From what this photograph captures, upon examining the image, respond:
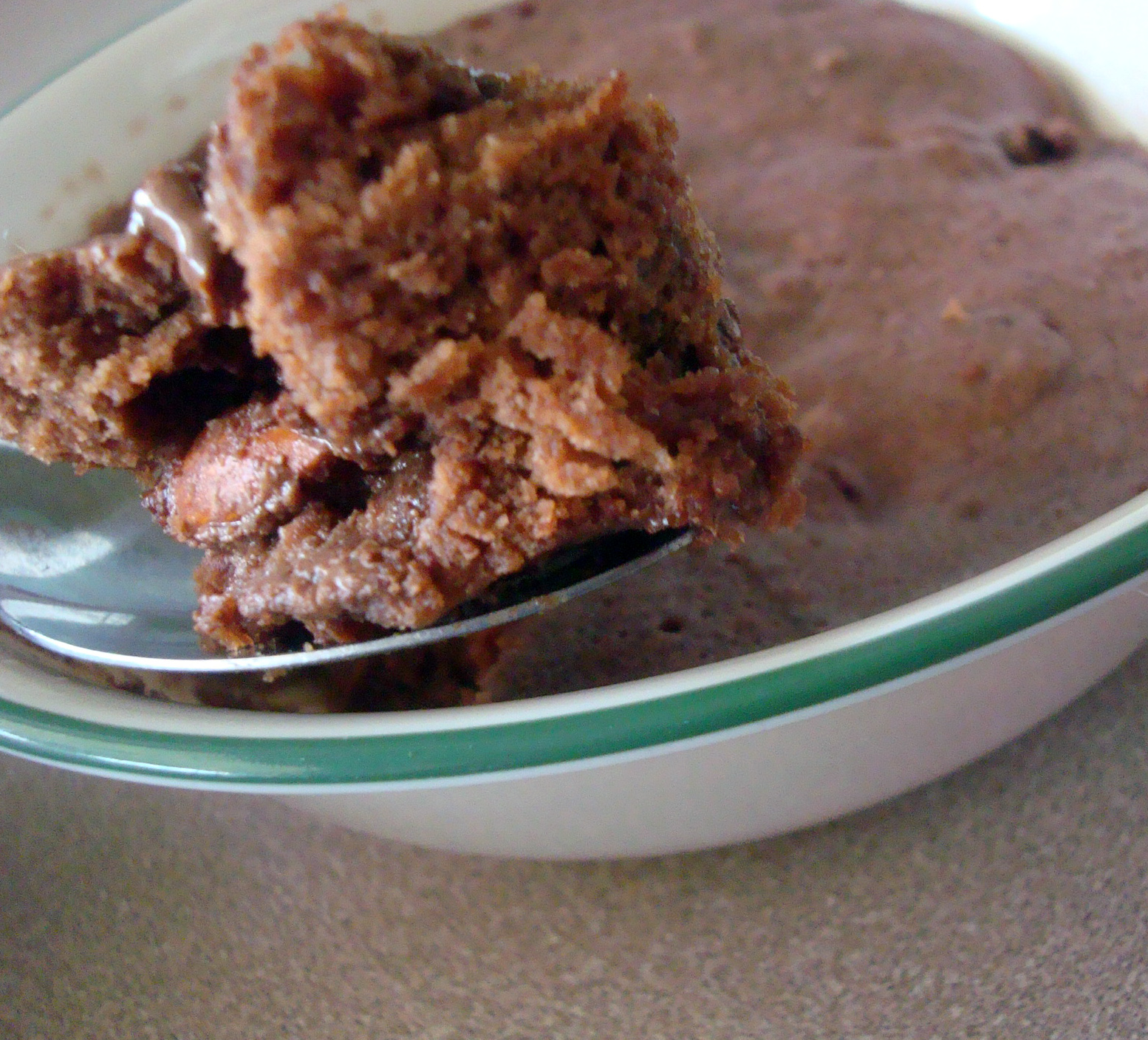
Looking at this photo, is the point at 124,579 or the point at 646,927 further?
the point at 124,579

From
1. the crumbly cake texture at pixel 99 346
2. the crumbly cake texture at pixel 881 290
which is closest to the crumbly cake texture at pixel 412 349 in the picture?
the crumbly cake texture at pixel 99 346

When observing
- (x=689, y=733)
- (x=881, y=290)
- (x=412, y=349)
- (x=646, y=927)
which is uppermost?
(x=412, y=349)

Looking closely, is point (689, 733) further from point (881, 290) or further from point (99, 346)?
point (881, 290)

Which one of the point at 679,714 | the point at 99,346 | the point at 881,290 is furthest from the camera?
the point at 881,290

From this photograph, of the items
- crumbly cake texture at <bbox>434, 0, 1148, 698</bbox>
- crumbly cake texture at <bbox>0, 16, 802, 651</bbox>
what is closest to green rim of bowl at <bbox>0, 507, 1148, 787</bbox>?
crumbly cake texture at <bbox>0, 16, 802, 651</bbox>

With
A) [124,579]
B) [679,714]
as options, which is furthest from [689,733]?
[124,579]

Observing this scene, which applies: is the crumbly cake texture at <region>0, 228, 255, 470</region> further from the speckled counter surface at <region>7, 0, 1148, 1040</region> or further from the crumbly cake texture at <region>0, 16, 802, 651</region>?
the speckled counter surface at <region>7, 0, 1148, 1040</region>
